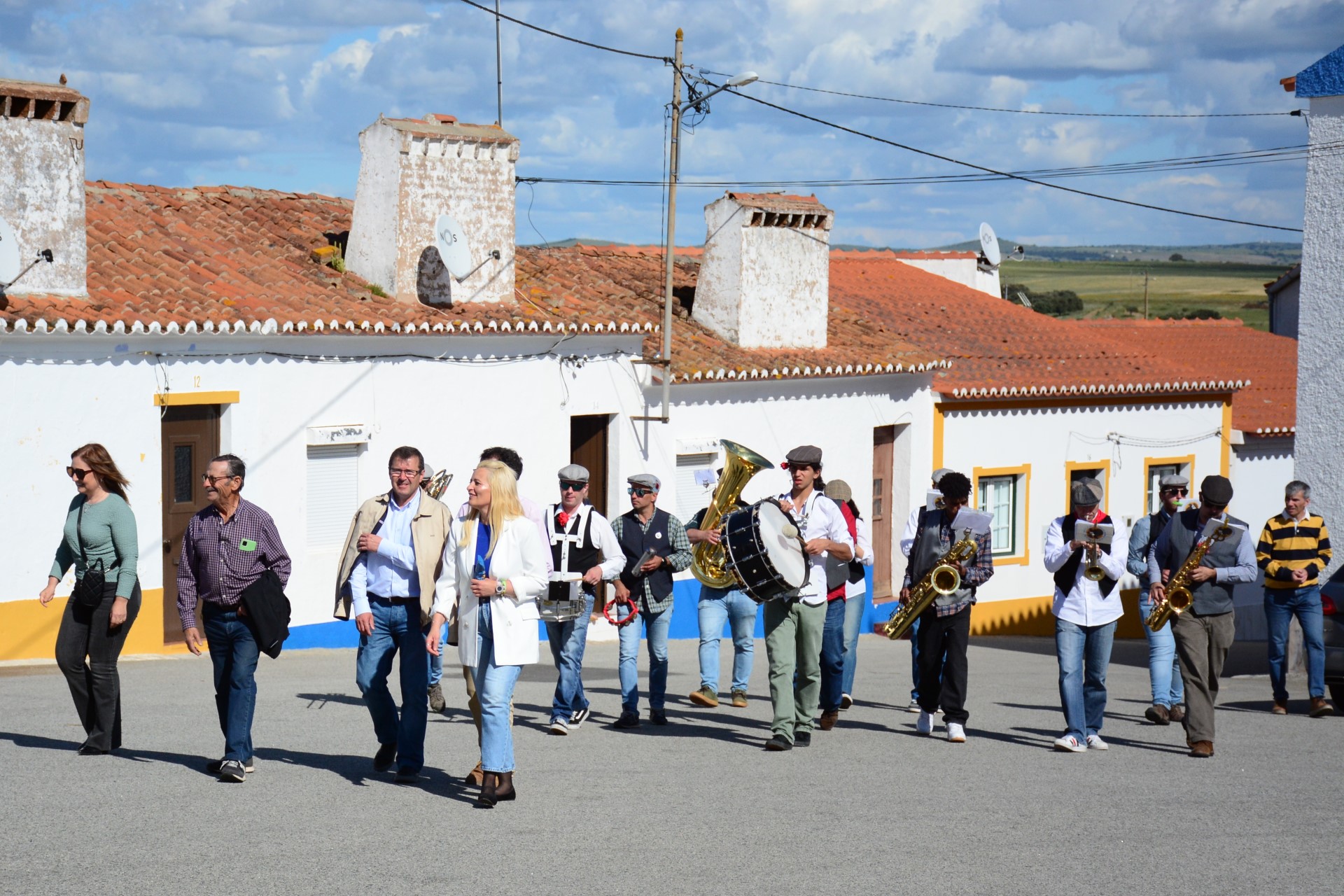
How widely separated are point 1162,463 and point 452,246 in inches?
519

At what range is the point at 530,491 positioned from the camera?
17.5 meters

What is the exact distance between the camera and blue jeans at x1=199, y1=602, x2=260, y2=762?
25.5 ft

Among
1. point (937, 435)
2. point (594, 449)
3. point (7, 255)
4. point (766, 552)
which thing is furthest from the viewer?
point (937, 435)

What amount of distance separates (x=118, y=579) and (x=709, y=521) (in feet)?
12.6

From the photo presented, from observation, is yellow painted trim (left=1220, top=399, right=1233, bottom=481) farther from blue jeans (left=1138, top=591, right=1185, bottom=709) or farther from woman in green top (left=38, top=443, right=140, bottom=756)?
woman in green top (left=38, top=443, right=140, bottom=756)

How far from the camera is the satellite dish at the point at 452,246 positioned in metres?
16.8

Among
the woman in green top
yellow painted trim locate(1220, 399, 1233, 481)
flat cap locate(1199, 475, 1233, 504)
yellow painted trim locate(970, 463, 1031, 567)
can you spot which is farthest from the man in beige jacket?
yellow painted trim locate(1220, 399, 1233, 481)

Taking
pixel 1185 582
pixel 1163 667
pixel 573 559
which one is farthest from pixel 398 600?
pixel 1163 667

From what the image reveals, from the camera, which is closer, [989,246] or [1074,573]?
[1074,573]

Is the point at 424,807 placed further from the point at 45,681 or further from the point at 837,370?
the point at 837,370

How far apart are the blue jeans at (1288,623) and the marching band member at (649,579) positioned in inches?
201

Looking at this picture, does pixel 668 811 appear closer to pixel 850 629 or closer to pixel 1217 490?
pixel 850 629

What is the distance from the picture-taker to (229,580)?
7.73 metres

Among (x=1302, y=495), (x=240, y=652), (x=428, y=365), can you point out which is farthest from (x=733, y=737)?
(x=428, y=365)
